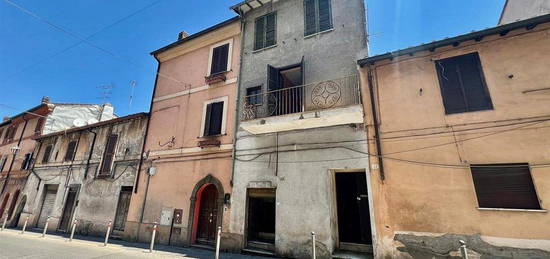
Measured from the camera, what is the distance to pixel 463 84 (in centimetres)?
721

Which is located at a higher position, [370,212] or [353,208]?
[353,208]

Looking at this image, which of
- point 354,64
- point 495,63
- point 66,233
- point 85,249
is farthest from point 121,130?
point 495,63

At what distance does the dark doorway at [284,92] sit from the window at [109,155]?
10881mm

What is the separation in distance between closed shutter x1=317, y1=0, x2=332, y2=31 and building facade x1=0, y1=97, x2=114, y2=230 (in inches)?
855

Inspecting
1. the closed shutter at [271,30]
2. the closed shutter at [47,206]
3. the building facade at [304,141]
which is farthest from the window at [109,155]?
the closed shutter at [271,30]

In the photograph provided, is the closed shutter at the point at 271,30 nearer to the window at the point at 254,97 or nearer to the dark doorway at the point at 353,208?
the window at the point at 254,97

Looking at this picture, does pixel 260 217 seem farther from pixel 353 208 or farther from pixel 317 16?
pixel 317 16

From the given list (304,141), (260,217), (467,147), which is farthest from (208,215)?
(467,147)

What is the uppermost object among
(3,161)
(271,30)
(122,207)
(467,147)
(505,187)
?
(271,30)

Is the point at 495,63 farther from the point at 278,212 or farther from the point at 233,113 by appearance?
the point at 233,113

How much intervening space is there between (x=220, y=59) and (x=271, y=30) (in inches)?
121

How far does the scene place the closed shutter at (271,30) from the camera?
11154 millimetres

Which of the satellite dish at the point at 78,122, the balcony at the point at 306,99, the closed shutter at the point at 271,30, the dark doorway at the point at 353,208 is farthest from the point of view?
the satellite dish at the point at 78,122

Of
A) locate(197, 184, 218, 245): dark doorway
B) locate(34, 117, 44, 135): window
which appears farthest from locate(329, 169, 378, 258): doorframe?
locate(34, 117, 44, 135): window
